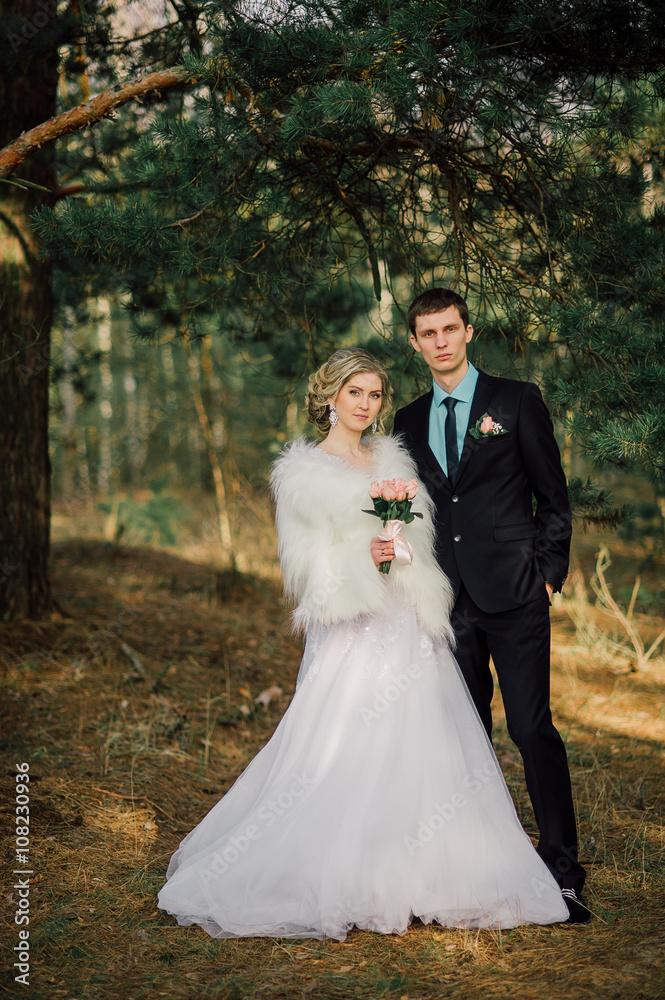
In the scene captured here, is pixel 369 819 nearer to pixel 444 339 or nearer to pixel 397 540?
pixel 397 540

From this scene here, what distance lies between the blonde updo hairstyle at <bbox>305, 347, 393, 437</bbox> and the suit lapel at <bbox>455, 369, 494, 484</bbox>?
0.45 meters

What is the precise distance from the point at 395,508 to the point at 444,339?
82 cm

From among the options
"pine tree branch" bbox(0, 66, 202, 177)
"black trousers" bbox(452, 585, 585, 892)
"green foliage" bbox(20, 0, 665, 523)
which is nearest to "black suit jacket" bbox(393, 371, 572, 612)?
"black trousers" bbox(452, 585, 585, 892)

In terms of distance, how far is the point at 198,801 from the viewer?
4.29 m

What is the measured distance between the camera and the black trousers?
318 cm

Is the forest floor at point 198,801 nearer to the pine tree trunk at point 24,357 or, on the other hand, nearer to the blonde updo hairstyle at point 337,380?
the pine tree trunk at point 24,357

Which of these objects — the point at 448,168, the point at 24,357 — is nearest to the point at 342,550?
the point at 448,168

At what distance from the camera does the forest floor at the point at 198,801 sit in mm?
2697

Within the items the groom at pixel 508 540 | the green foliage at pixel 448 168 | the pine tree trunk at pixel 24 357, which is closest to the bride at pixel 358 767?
the groom at pixel 508 540

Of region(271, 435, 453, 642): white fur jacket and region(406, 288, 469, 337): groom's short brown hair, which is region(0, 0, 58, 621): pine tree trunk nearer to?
region(271, 435, 453, 642): white fur jacket

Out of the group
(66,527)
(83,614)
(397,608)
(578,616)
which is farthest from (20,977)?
(66,527)

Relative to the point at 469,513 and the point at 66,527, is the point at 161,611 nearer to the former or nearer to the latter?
the point at 469,513

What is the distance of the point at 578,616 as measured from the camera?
7.85 m

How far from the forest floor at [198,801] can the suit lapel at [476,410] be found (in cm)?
189
